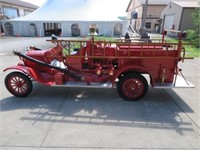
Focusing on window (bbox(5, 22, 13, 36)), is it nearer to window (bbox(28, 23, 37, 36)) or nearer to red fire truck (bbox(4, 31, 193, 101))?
window (bbox(28, 23, 37, 36))

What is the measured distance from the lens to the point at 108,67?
180 inches

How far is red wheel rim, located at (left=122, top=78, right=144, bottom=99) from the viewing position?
14.4 feet

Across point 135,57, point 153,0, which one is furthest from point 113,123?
point 153,0

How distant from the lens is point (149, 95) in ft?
16.1

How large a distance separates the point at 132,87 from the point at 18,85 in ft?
9.72

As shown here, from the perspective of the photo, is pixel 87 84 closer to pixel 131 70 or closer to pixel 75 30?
pixel 131 70

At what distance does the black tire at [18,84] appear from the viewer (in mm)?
4473

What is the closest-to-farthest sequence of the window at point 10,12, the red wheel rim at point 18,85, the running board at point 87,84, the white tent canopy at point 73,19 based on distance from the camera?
1. the running board at point 87,84
2. the red wheel rim at point 18,85
3. the white tent canopy at point 73,19
4. the window at point 10,12

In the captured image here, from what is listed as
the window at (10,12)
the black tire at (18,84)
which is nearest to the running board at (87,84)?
the black tire at (18,84)

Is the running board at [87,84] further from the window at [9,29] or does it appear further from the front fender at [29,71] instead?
the window at [9,29]

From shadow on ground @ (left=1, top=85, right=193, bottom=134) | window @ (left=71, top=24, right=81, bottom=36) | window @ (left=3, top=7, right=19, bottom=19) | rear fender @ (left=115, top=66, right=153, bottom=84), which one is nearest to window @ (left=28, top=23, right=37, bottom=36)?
window @ (left=71, top=24, right=81, bottom=36)

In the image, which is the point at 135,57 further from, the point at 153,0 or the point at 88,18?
the point at 153,0

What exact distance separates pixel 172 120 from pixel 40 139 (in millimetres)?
2681

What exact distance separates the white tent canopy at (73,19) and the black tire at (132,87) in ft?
59.1
